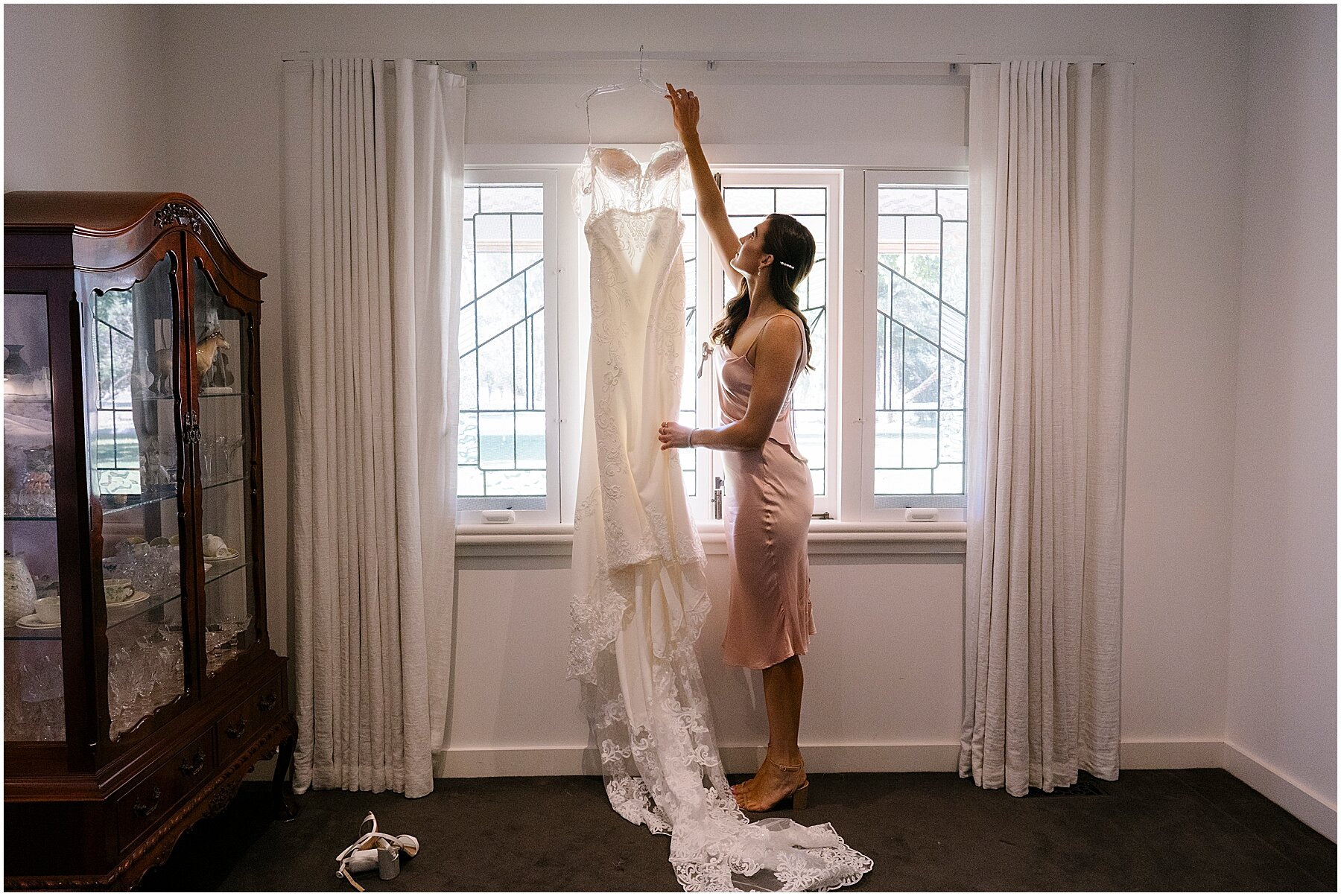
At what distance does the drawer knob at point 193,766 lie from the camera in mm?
1995

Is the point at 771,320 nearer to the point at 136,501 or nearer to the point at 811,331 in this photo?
the point at 811,331

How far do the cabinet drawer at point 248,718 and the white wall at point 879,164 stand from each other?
0.35m

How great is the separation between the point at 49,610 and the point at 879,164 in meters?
2.56

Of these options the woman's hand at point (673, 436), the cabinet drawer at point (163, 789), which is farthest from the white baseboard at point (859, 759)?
the woman's hand at point (673, 436)

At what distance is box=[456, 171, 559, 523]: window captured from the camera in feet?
9.11

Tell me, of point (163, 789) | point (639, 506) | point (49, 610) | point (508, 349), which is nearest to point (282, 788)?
point (163, 789)

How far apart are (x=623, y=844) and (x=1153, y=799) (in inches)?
65.9

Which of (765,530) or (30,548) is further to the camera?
(765,530)

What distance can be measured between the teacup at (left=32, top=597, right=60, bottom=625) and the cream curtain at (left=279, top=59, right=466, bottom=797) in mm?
899

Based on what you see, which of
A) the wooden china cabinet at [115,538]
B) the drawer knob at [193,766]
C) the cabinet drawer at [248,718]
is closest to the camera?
the wooden china cabinet at [115,538]

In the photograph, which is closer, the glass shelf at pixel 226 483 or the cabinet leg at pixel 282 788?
the glass shelf at pixel 226 483

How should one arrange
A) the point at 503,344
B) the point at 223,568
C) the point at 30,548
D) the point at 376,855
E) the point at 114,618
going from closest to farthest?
the point at 30,548
the point at 114,618
the point at 376,855
the point at 223,568
the point at 503,344

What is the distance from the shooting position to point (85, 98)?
2.30 metres

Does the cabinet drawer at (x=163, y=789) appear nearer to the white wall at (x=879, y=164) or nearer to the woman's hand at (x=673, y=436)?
the white wall at (x=879, y=164)
